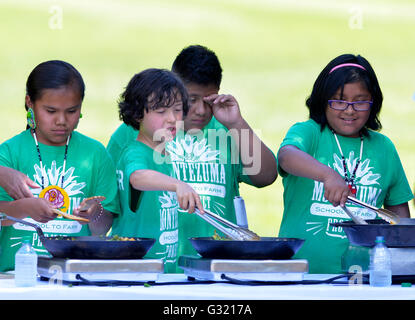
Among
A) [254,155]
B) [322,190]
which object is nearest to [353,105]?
[322,190]

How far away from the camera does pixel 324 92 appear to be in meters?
3.34

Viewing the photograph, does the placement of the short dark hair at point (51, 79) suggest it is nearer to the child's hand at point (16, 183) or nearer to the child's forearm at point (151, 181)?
the child's hand at point (16, 183)

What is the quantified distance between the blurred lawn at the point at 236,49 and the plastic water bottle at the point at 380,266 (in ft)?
13.1

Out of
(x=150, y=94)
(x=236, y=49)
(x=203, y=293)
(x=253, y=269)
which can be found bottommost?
(x=203, y=293)

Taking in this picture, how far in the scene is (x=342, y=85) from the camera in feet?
10.7

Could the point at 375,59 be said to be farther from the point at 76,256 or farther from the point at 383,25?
the point at 76,256

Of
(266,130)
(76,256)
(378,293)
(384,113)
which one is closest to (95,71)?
(266,130)

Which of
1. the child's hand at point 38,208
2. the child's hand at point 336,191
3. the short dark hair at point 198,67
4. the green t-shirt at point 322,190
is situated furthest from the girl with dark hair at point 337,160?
the child's hand at point 38,208

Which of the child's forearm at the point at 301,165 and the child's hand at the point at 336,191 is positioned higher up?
the child's forearm at the point at 301,165

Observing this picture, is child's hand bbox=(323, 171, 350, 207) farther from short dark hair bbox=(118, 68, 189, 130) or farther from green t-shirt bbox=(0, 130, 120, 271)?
green t-shirt bbox=(0, 130, 120, 271)

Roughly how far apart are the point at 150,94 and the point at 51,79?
1.39ft

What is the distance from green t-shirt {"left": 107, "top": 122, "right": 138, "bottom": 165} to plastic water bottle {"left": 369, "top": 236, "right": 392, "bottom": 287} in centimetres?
140

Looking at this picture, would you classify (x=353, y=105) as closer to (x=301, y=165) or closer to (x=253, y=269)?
(x=301, y=165)

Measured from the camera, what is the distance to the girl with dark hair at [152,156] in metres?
3.04
